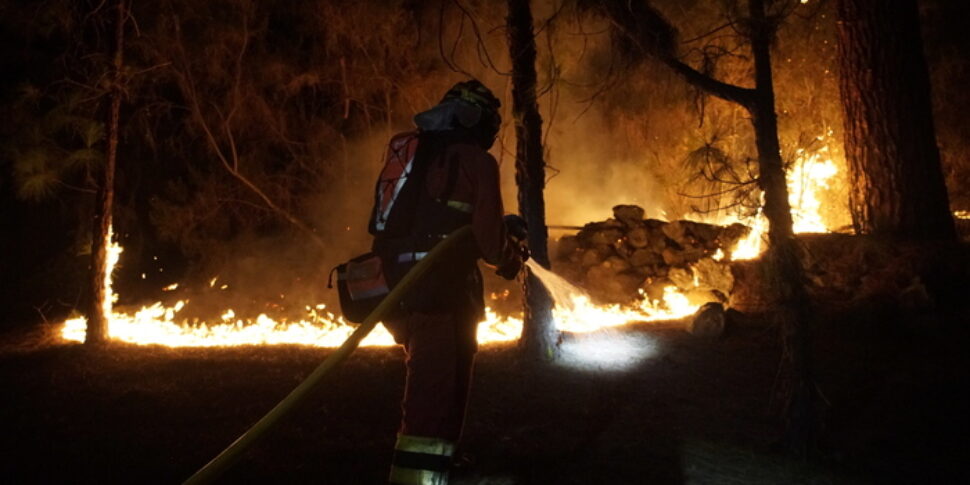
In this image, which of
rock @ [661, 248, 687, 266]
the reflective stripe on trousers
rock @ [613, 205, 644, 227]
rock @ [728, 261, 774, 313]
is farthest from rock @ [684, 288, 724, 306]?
the reflective stripe on trousers

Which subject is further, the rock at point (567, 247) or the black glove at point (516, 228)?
the rock at point (567, 247)

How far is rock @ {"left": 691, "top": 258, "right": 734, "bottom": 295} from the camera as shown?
27.3 feet

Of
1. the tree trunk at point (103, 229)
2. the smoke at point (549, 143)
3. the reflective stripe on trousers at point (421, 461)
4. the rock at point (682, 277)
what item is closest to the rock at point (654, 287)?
the rock at point (682, 277)

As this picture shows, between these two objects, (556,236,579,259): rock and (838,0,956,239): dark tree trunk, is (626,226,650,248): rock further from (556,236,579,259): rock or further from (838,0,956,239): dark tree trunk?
(838,0,956,239): dark tree trunk

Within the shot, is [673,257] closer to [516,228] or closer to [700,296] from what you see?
[700,296]

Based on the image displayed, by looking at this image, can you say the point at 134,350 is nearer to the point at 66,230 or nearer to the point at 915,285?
the point at 66,230

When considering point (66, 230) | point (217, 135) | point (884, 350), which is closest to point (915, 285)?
point (884, 350)

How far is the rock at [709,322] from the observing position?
22.4 feet

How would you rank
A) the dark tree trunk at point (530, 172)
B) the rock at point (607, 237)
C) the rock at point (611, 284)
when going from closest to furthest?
the dark tree trunk at point (530, 172), the rock at point (611, 284), the rock at point (607, 237)

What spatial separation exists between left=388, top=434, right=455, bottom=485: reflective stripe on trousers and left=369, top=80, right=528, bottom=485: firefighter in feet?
0.05

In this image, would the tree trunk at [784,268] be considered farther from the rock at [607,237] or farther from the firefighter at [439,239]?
the rock at [607,237]

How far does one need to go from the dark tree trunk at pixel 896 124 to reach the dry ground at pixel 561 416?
4.78 feet

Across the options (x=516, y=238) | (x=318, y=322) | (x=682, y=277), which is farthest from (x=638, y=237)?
(x=516, y=238)

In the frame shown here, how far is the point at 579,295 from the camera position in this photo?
29.7 feet
